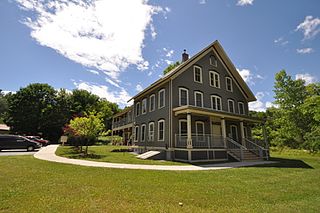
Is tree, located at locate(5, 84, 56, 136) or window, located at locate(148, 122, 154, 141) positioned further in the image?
tree, located at locate(5, 84, 56, 136)

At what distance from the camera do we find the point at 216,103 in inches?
712

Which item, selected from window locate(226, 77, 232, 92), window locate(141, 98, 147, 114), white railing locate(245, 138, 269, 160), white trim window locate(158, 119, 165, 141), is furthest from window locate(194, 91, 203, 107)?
white railing locate(245, 138, 269, 160)

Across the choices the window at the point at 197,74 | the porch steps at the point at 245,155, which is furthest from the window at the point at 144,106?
the porch steps at the point at 245,155

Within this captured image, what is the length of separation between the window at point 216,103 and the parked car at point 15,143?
18.3m

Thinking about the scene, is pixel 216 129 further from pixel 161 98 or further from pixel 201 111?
pixel 161 98

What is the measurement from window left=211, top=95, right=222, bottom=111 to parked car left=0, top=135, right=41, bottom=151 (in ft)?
60.0

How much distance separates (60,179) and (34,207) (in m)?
2.69

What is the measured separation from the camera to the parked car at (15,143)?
1835 centimetres

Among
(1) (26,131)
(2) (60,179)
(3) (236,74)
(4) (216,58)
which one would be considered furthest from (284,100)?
(1) (26,131)

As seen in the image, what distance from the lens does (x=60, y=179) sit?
6.56m

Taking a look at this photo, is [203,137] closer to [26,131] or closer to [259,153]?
[259,153]

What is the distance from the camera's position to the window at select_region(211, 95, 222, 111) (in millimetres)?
17836

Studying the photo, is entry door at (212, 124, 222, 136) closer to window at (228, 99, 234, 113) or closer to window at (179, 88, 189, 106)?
window at (228, 99, 234, 113)

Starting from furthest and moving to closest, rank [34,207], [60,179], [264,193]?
[60,179]
[264,193]
[34,207]
